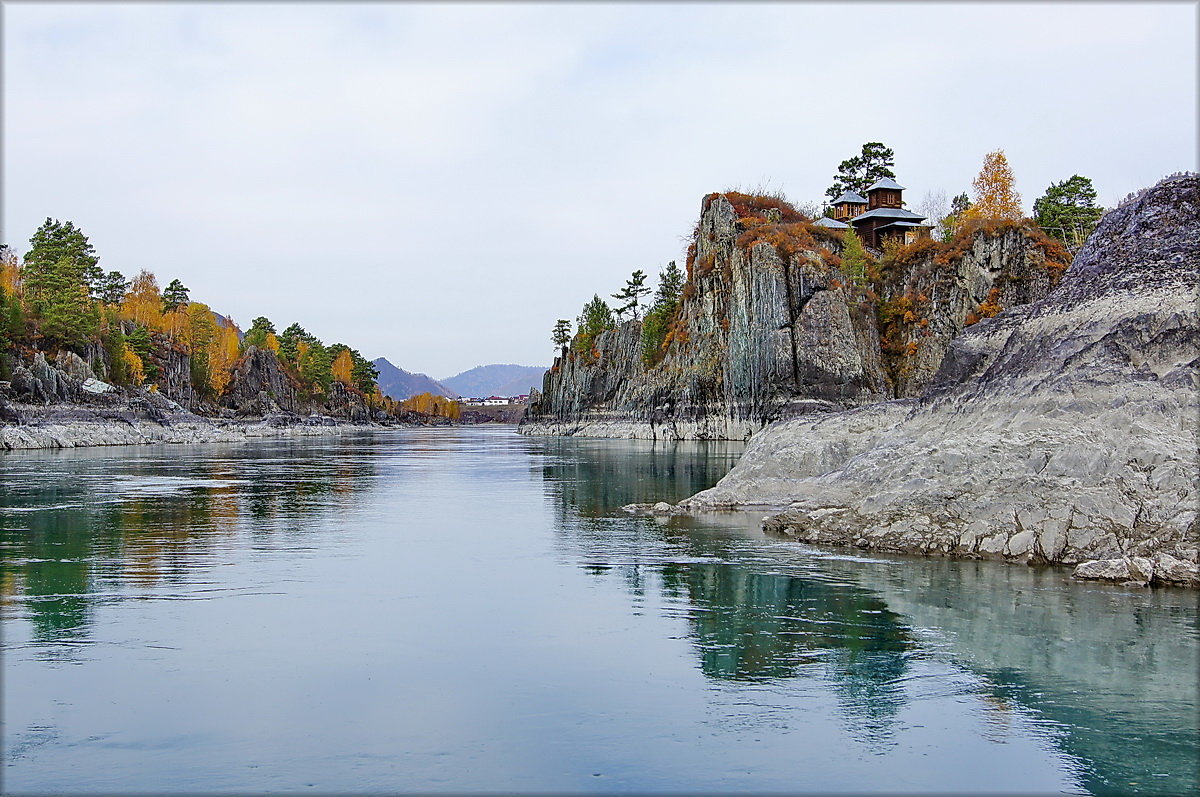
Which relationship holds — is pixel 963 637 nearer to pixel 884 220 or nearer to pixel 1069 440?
pixel 1069 440

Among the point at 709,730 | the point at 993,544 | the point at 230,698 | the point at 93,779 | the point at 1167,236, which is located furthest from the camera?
the point at 1167,236

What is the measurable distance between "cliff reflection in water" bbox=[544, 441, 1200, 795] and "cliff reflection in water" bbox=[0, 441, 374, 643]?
1053 cm

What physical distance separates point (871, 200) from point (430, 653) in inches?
4091

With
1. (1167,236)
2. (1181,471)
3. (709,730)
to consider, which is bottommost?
(709,730)

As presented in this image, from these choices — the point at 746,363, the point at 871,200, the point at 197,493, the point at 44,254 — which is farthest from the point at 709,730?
the point at 44,254

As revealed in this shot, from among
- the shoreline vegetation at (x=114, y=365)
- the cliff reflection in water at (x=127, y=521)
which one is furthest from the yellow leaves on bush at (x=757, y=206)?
the shoreline vegetation at (x=114, y=365)

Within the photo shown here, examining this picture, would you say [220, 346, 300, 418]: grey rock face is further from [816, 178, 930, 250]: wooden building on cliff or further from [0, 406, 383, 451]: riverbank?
[816, 178, 930, 250]: wooden building on cliff

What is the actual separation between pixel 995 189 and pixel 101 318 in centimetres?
11657

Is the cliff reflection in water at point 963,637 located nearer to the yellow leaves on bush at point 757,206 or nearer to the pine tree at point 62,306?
the yellow leaves on bush at point 757,206

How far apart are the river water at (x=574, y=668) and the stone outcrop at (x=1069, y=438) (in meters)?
1.29

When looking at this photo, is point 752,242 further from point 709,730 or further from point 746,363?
point 709,730

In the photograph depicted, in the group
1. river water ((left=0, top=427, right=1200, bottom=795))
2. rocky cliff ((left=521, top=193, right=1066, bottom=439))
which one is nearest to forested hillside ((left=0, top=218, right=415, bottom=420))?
rocky cliff ((left=521, top=193, right=1066, bottom=439))

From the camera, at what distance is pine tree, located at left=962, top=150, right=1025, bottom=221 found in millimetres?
96938

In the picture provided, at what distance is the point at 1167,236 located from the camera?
84.5 ft
